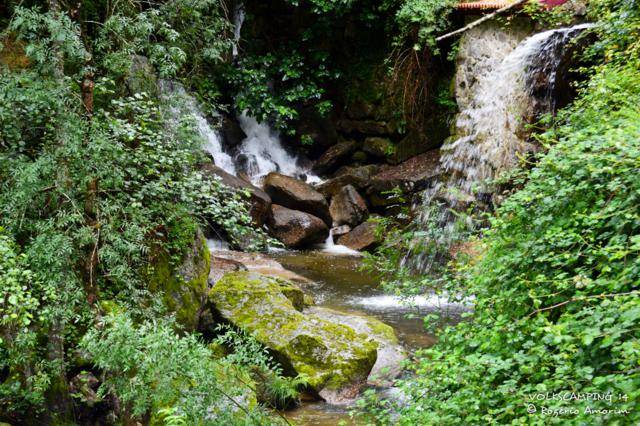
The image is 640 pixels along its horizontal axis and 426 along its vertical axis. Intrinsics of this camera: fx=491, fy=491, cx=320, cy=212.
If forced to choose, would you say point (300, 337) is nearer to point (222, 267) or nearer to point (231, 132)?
point (222, 267)

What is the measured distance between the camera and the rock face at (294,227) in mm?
10867

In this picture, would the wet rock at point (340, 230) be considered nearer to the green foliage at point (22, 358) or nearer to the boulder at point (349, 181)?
the boulder at point (349, 181)

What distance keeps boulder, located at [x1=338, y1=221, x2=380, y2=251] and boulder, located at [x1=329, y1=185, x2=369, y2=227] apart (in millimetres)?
288

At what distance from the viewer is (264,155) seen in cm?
1335

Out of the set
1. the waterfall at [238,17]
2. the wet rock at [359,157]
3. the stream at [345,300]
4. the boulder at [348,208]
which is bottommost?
the stream at [345,300]

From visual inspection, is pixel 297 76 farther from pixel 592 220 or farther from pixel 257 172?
pixel 592 220

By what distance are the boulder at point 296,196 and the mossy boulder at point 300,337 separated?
17.6 ft

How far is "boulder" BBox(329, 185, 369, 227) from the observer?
11859mm

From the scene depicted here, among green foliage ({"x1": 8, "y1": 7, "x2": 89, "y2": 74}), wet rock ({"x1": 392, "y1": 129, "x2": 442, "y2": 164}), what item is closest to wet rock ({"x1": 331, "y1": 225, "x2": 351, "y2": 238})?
wet rock ({"x1": 392, "y1": 129, "x2": 442, "y2": 164})

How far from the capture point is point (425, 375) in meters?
3.51

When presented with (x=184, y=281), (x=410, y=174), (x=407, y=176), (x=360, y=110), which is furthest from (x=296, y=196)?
(x=184, y=281)

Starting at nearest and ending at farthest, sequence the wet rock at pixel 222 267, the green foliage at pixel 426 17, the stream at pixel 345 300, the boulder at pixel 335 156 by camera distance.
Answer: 1. the stream at pixel 345 300
2. the wet rock at pixel 222 267
3. the green foliage at pixel 426 17
4. the boulder at pixel 335 156

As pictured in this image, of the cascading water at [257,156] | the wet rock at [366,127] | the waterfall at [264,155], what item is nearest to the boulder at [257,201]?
the cascading water at [257,156]

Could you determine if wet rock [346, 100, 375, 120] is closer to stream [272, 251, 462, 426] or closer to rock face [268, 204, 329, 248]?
rock face [268, 204, 329, 248]
